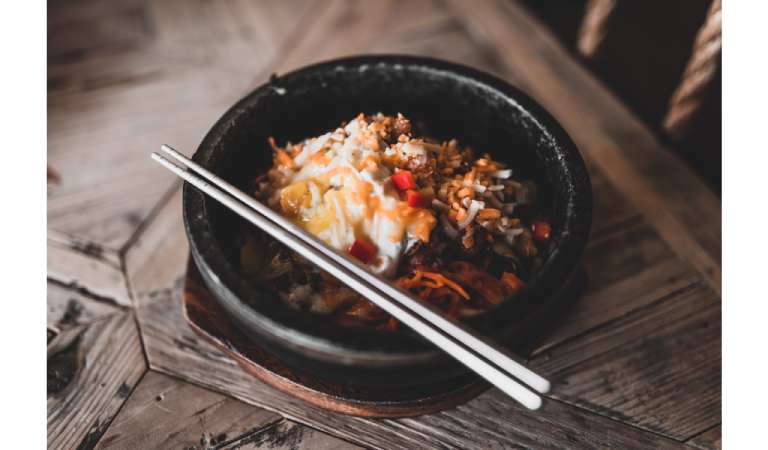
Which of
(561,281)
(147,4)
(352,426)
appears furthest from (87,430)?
(147,4)

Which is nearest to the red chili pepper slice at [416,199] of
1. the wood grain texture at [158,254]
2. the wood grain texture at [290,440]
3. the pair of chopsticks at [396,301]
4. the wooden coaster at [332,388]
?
the pair of chopsticks at [396,301]

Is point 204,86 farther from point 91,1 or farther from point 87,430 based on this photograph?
point 87,430

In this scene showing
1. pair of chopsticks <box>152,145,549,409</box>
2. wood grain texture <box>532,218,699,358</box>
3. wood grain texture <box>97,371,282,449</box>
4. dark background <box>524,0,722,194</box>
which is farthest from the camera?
dark background <box>524,0,722,194</box>

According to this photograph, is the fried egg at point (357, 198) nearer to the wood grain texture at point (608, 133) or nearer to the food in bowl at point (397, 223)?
the food in bowl at point (397, 223)

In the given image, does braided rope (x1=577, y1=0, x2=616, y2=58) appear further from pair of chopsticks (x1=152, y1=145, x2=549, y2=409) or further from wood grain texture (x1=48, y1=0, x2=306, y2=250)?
pair of chopsticks (x1=152, y1=145, x2=549, y2=409)

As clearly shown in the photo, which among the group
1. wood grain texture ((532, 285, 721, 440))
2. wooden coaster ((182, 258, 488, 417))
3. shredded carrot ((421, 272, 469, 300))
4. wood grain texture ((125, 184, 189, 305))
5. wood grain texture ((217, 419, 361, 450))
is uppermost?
shredded carrot ((421, 272, 469, 300))

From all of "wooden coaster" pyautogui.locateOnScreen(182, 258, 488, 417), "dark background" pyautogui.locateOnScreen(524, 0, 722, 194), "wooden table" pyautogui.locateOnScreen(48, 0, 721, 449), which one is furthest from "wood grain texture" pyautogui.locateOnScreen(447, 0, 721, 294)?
"wooden coaster" pyautogui.locateOnScreen(182, 258, 488, 417)

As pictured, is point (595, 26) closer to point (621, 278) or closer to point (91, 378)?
point (621, 278)

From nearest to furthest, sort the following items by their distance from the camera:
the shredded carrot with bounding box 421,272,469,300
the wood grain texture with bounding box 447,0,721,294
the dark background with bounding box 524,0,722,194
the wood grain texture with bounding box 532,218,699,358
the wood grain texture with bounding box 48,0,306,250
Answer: the shredded carrot with bounding box 421,272,469,300 < the wood grain texture with bounding box 532,218,699,358 < the wood grain texture with bounding box 447,0,721,294 < the wood grain texture with bounding box 48,0,306,250 < the dark background with bounding box 524,0,722,194
